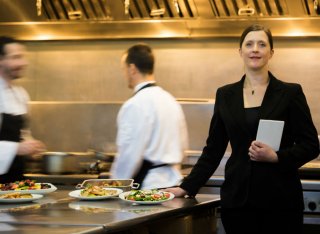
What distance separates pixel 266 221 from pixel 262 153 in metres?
0.33

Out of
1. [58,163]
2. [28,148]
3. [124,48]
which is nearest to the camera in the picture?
[28,148]

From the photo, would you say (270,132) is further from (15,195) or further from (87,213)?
(15,195)

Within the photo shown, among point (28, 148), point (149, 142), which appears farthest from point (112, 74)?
point (28, 148)

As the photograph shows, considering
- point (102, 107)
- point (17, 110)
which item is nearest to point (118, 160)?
point (17, 110)

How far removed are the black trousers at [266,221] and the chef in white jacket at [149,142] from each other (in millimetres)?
837

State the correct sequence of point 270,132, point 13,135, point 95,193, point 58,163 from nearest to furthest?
1. point 270,132
2. point 95,193
3. point 13,135
4. point 58,163

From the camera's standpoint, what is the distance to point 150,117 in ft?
12.7

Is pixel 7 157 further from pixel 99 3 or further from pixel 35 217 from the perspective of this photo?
pixel 99 3

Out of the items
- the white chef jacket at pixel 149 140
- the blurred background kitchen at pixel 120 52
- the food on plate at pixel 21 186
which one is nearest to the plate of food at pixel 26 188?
the food on plate at pixel 21 186

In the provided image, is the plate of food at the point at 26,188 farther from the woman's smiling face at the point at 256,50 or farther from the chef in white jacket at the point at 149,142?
the woman's smiling face at the point at 256,50

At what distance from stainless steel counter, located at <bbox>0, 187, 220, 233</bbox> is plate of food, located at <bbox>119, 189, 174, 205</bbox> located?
25 mm

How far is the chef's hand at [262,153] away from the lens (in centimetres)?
297

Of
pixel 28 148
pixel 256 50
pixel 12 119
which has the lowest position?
pixel 28 148

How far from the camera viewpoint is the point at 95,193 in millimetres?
3195
